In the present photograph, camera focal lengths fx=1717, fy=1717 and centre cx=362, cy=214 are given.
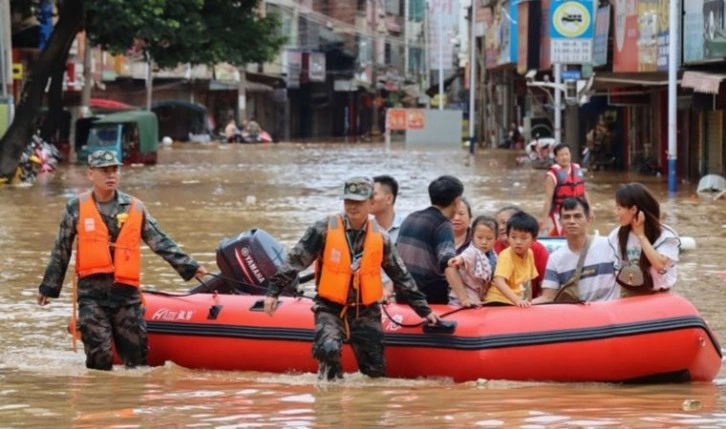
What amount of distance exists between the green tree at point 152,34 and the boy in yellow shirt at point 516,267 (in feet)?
85.0

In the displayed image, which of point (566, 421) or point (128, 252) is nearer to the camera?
point (566, 421)

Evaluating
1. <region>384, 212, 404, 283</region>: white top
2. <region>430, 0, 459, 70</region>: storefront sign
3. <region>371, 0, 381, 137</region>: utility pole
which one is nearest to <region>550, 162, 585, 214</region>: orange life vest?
<region>384, 212, 404, 283</region>: white top

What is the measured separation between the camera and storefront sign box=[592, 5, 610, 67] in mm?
40344

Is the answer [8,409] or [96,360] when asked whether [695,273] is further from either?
[8,409]

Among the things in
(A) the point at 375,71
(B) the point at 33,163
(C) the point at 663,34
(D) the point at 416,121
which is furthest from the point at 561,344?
(A) the point at 375,71

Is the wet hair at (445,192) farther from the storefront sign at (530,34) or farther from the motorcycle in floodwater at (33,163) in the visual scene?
the storefront sign at (530,34)

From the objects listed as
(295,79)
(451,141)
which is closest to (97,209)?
(451,141)

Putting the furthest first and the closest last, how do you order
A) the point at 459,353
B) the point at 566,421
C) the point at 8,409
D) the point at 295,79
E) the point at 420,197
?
1. the point at 295,79
2. the point at 420,197
3. the point at 459,353
4. the point at 8,409
5. the point at 566,421

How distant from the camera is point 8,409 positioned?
9.34 metres

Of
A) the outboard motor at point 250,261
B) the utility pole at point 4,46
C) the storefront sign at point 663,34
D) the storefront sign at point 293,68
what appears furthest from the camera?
the storefront sign at point 293,68

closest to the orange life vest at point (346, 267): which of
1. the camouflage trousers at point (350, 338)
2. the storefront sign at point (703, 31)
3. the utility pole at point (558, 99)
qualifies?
the camouflage trousers at point (350, 338)

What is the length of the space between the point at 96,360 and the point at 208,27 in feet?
98.3

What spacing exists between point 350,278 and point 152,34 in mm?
28006

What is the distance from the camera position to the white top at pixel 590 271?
1036 centimetres
